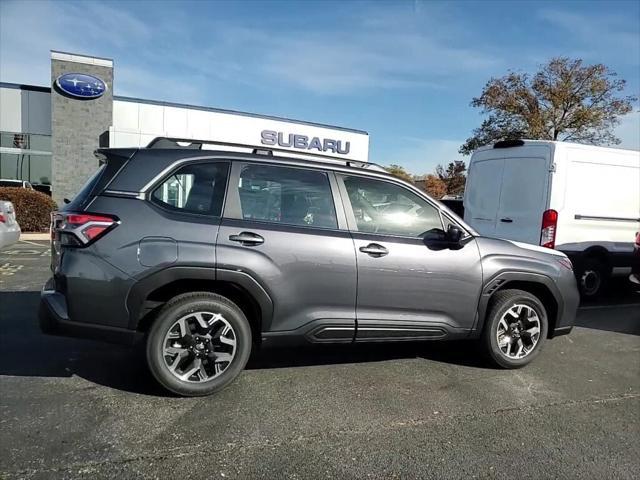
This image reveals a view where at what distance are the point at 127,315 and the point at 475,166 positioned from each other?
274 inches

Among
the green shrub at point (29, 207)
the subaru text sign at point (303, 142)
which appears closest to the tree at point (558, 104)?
the subaru text sign at point (303, 142)

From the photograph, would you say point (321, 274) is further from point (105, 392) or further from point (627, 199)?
point (627, 199)

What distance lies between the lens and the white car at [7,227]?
314 inches

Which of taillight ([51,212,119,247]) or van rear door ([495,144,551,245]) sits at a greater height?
van rear door ([495,144,551,245])

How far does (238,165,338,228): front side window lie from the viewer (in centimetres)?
378

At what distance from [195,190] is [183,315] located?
3.00 ft


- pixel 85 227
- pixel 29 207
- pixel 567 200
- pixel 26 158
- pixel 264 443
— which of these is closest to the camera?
pixel 264 443

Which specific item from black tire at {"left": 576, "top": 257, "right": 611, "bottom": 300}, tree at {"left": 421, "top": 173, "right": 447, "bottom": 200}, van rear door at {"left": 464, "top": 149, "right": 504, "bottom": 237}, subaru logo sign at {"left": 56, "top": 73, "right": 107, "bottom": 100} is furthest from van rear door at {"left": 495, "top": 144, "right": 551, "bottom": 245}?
tree at {"left": 421, "top": 173, "right": 447, "bottom": 200}

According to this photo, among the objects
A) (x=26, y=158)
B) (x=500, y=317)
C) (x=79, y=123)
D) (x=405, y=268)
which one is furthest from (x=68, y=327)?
(x=26, y=158)

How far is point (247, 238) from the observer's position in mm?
3621

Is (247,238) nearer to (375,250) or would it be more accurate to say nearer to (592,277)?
(375,250)

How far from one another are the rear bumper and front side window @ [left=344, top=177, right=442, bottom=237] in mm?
1927

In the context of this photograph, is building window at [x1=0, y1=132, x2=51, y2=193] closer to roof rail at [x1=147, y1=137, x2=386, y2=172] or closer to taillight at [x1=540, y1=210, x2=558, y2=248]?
roof rail at [x1=147, y1=137, x2=386, y2=172]

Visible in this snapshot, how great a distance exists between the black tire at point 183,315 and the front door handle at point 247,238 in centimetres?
44
